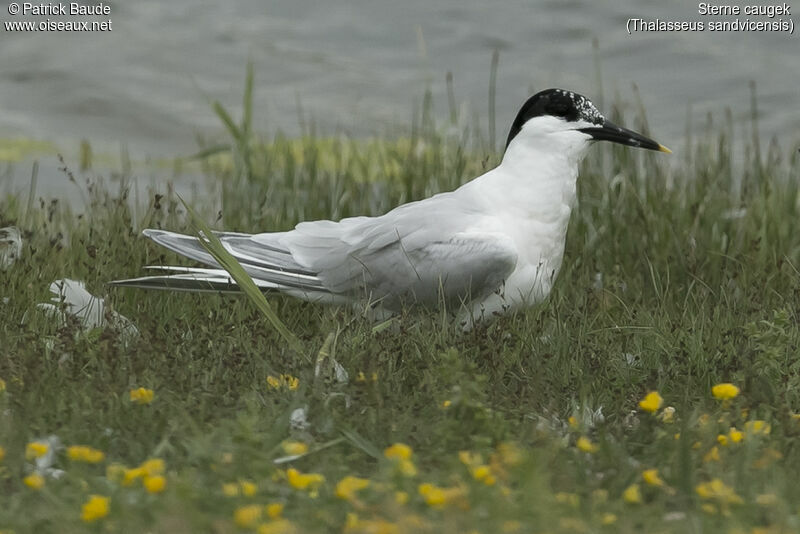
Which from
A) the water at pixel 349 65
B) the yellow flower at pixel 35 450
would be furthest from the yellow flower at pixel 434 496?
the water at pixel 349 65

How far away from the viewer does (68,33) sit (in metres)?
15.1

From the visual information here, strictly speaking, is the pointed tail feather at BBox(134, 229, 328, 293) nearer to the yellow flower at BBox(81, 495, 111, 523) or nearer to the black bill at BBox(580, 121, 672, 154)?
the black bill at BBox(580, 121, 672, 154)

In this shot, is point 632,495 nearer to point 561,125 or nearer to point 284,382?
point 284,382

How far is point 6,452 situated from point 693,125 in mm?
9748

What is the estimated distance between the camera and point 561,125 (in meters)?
5.35

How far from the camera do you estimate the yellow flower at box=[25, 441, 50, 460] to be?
129 inches

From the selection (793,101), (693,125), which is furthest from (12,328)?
(793,101)

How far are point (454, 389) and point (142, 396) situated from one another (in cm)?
91

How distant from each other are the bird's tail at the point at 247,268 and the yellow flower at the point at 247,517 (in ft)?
7.75

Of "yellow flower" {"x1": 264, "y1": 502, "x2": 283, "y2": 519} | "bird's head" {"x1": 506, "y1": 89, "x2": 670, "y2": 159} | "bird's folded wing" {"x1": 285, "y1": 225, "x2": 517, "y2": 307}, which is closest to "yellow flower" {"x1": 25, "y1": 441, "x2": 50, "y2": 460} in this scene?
"yellow flower" {"x1": 264, "y1": 502, "x2": 283, "y2": 519}

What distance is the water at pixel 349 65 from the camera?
12562 millimetres

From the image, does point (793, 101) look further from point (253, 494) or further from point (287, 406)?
point (253, 494)

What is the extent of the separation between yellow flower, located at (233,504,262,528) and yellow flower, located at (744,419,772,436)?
1489 millimetres

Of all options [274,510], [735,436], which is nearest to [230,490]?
[274,510]
